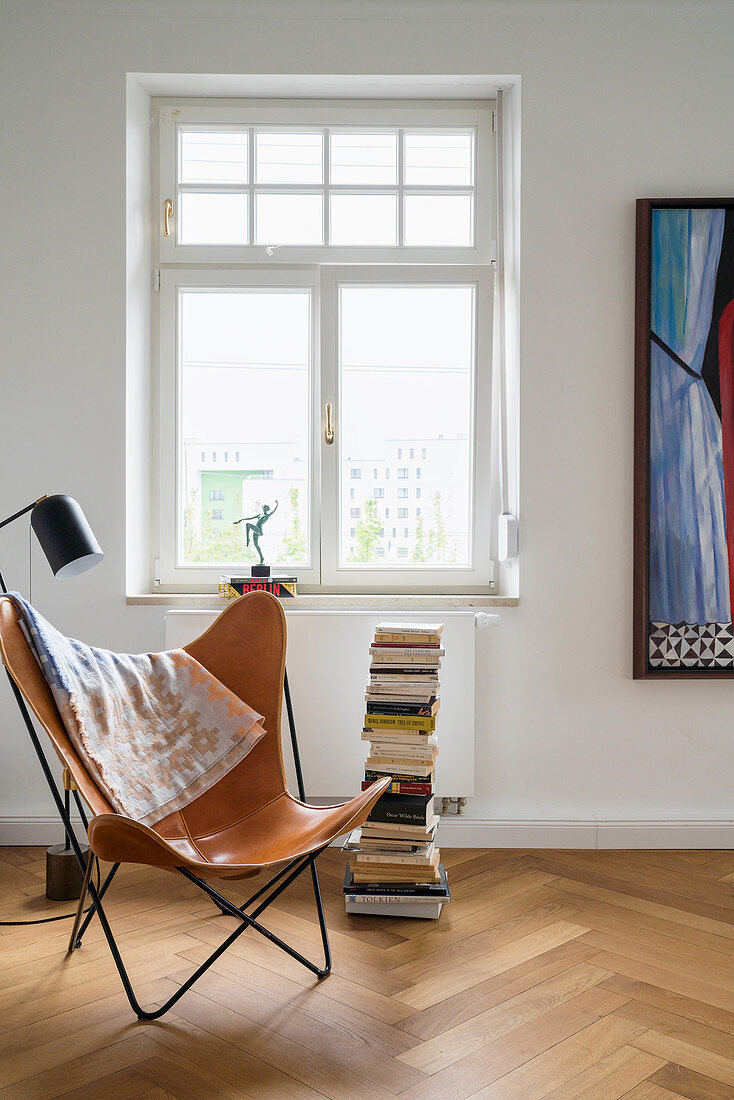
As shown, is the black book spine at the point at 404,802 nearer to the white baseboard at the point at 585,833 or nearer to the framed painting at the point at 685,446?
the white baseboard at the point at 585,833

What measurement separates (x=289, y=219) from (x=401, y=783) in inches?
83.1

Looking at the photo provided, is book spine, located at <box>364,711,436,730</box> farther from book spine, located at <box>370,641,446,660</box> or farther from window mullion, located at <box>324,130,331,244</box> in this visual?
window mullion, located at <box>324,130,331,244</box>

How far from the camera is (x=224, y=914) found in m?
2.48

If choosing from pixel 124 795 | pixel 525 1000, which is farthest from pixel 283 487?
pixel 525 1000

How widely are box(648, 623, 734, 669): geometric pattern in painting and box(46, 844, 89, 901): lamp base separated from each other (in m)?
1.99

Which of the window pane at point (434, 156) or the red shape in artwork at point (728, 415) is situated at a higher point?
the window pane at point (434, 156)

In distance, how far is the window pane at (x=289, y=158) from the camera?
3252 mm

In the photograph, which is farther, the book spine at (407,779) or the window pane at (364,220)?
the window pane at (364,220)

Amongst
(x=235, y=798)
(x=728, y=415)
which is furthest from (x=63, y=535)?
(x=728, y=415)

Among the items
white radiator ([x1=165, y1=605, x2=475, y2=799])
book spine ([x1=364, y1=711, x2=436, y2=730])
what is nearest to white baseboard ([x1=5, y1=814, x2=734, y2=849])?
white radiator ([x1=165, y1=605, x2=475, y2=799])

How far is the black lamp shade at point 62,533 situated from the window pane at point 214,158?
1.59 m

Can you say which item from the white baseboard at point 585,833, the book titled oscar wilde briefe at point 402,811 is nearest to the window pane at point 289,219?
the book titled oscar wilde briefe at point 402,811

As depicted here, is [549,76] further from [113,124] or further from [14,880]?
[14,880]

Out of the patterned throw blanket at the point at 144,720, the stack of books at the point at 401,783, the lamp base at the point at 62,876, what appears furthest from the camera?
the lamp base at the point at 62,876
